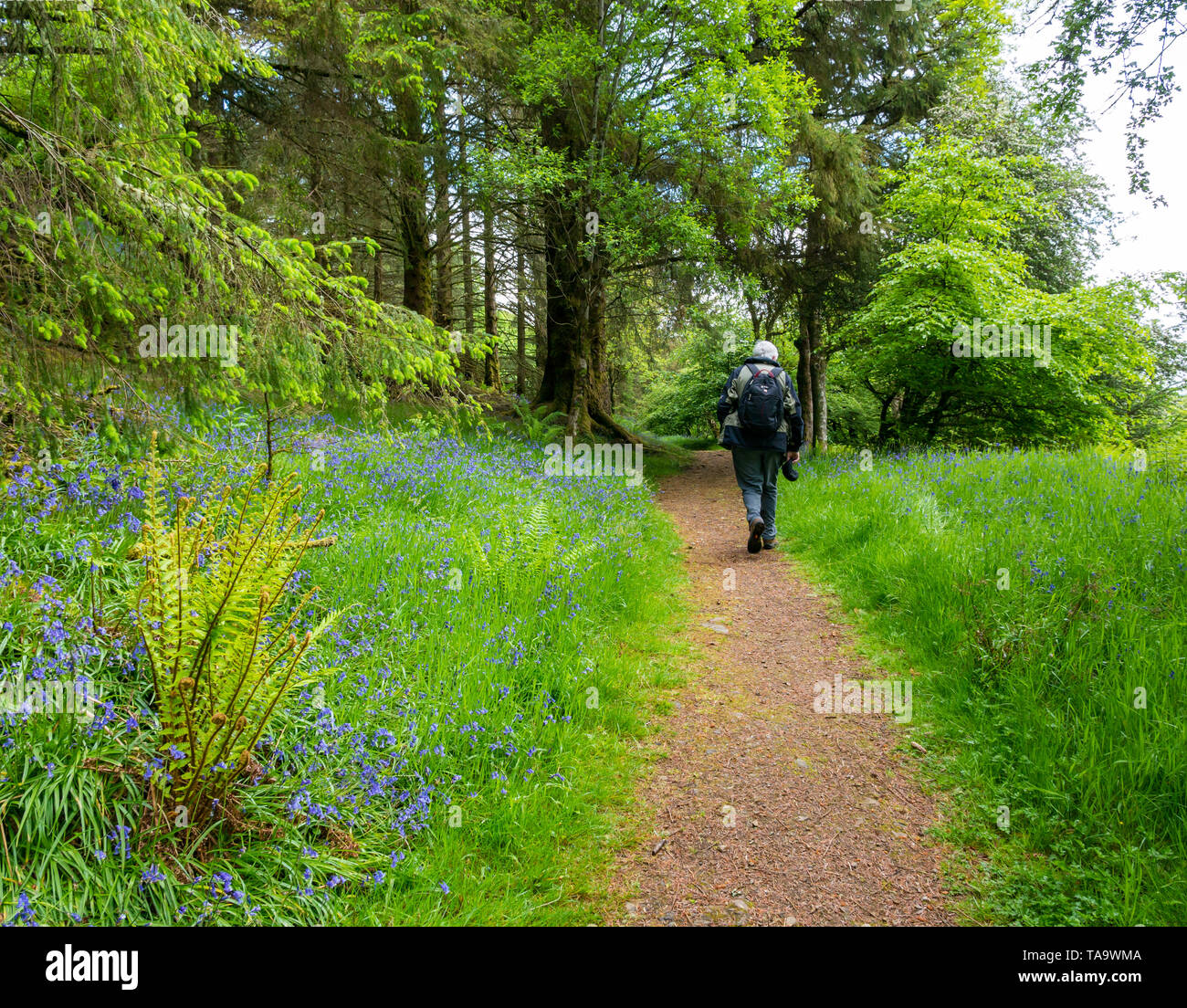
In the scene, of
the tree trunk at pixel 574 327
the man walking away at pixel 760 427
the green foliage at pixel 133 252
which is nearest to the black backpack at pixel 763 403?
the man walking away at pixel 760 427

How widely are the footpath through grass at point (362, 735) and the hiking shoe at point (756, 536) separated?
2359 mm

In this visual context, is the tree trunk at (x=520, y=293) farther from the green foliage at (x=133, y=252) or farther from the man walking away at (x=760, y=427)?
the green foliage at (x=133, y=252)

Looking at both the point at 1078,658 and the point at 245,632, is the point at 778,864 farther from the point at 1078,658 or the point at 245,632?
the point at 245,632

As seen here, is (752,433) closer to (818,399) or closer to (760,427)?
(760,427)

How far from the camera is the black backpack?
23.3 ft

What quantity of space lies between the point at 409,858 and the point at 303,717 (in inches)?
33.6

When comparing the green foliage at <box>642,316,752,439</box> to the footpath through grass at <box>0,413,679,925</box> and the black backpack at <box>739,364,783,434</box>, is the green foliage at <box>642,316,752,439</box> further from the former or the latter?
the footpath through grass at <box>0,413,679,925</box>

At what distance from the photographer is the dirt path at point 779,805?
260 cm

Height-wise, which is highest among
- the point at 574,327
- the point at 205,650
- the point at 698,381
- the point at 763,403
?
the point at 698,381

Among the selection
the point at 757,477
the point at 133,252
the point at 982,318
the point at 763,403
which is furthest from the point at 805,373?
the point at 133,252

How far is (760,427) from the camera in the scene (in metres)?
7.14

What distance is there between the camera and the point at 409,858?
98.6 inches

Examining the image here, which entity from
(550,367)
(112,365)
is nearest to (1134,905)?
(112,365)

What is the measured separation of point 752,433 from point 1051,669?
13.5ft
